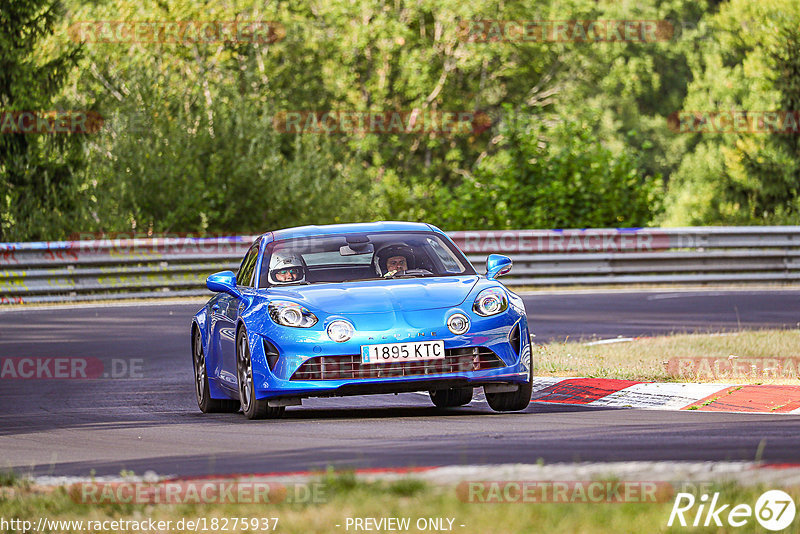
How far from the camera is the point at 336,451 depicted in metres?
7.96

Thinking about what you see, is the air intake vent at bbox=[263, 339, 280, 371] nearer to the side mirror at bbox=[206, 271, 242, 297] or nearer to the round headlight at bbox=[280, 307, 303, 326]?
Answer: the round headlight at bbox=[280, 307, 303, 326]

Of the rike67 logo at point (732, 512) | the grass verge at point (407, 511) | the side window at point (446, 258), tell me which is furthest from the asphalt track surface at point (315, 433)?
the rike67 logo at point (732, 512)

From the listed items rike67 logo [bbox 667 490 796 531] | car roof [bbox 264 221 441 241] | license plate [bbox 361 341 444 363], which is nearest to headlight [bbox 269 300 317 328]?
license plate [bbox 361 341 444 363]

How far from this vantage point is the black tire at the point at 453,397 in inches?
443

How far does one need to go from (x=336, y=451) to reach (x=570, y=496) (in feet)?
7.81

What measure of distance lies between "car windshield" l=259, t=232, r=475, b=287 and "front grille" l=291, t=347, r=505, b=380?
1091 mm

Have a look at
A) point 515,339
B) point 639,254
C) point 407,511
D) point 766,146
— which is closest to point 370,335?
point 515,339

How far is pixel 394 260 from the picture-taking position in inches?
439

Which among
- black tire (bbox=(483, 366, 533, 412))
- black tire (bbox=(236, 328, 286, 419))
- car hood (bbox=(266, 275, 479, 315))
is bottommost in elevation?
black tire (bbox=(483, 366, 533, 412))

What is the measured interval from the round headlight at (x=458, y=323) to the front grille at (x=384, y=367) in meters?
0.13

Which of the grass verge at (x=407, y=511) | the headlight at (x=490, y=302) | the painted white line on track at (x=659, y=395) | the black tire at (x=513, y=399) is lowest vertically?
the painted white line on track at (x=659, y=395)

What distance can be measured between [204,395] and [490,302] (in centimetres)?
277

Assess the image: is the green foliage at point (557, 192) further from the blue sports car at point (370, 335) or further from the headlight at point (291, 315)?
the headlight at point (291, 315)

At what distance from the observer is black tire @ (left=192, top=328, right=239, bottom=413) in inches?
454
